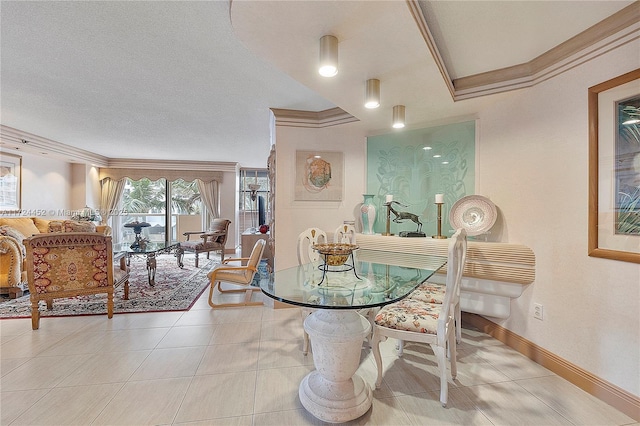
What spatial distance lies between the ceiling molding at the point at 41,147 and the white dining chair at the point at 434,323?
5930mm

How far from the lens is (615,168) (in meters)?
1.58

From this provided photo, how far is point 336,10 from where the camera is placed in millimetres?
1307

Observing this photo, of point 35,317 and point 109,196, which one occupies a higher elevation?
point 109,196

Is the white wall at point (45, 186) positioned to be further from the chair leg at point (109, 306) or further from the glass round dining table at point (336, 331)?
the glass round dining table at point (336, 331)

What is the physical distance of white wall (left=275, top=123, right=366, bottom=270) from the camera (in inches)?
125

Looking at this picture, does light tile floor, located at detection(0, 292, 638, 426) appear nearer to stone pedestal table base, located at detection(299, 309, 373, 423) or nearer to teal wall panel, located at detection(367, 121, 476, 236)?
stone pedestal table base, located at detection(299, 309, 373, 423)

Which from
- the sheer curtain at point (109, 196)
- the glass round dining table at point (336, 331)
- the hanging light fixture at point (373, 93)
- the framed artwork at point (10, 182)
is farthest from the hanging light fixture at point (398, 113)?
the sheer curtain at point (109, 196)

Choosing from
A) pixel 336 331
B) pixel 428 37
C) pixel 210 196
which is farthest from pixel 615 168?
pixel 210 196

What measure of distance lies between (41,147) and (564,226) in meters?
7.24

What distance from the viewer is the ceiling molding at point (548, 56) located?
58.3 inches

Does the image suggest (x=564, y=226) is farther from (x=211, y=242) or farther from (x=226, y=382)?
(x=211, y=242)

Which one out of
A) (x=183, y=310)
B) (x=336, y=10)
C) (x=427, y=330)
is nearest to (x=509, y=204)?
(x=427, y=330)

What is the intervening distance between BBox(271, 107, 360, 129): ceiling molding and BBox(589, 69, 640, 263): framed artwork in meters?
2.10

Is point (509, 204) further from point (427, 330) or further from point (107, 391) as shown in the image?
point (107, 391)
